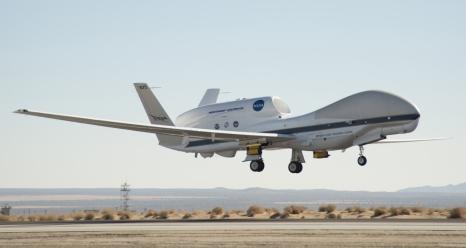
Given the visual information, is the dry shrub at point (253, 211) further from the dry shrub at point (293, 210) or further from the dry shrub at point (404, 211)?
the dry shrub at point (404, 211)

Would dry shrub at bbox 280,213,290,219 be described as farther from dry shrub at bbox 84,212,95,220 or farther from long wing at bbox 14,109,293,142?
dry shrub at bbox 84,212,95,220

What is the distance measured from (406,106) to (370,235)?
63.1 ft

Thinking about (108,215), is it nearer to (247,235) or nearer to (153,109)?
(153,109)

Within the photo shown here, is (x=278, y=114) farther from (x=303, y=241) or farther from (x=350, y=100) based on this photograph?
(x=303, y=241)

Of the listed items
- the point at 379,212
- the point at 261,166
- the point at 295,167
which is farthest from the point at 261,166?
the point at 379,212

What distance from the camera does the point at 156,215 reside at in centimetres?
6275

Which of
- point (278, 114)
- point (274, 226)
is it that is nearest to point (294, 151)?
point (278, 114)

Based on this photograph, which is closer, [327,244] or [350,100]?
[327,244]

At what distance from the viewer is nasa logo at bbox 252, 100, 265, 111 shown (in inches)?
2539

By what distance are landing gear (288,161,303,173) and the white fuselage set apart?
174cm

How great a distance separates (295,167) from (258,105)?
16.7 ft

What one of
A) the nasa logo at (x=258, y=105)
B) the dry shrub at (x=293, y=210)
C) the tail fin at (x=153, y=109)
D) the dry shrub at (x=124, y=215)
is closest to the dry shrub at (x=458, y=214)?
the dry shrub at (x=293, y=210)

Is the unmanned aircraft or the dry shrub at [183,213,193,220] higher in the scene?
the unmanned aircraft

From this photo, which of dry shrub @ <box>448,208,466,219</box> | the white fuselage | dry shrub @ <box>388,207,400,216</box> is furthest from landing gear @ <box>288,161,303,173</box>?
dry shrub @ <box>448,208,466,219</box>
